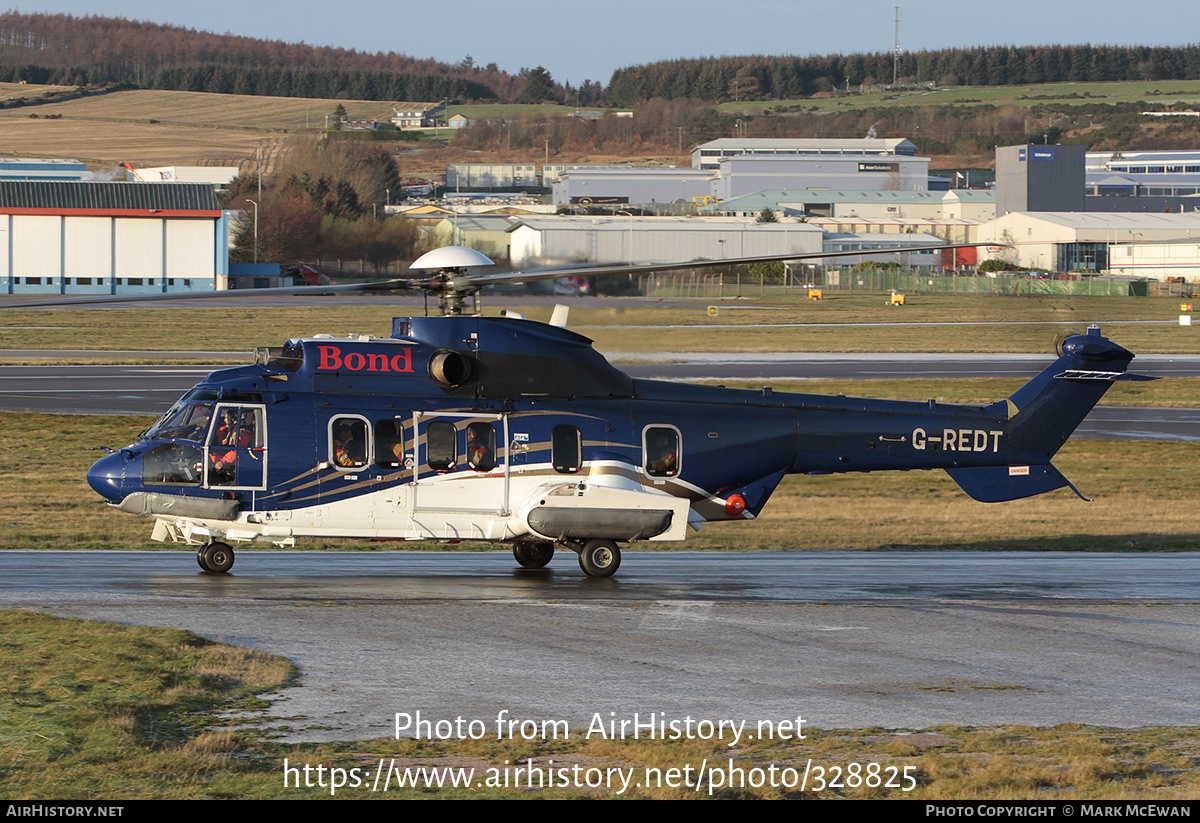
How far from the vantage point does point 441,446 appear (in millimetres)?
17156

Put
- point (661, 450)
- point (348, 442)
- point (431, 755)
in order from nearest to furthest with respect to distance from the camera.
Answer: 1. point (431, 755)
2. point (348, 442)
3. point (661, 450)

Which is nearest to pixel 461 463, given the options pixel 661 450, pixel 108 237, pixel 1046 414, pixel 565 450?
pixel 565 450

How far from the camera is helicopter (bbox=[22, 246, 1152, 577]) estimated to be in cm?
1658

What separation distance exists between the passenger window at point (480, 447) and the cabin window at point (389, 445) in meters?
0.93

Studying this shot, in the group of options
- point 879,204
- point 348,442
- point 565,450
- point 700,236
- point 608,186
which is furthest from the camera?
point 608,186

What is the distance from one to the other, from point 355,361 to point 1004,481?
1012cm

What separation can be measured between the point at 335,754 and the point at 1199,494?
24.0 m

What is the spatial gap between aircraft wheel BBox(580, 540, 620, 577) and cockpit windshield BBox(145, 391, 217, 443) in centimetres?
542

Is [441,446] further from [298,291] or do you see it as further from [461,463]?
[298,291]

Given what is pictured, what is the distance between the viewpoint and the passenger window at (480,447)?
17.2m

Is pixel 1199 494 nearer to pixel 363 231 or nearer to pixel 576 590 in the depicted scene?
pixel 576 590

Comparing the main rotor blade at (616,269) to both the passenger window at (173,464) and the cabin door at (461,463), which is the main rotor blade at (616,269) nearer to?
the cabin door at (461,463)

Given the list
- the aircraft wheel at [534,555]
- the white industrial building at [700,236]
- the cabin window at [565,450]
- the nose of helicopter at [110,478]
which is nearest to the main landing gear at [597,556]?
the aircraft wheel at [534,555]
